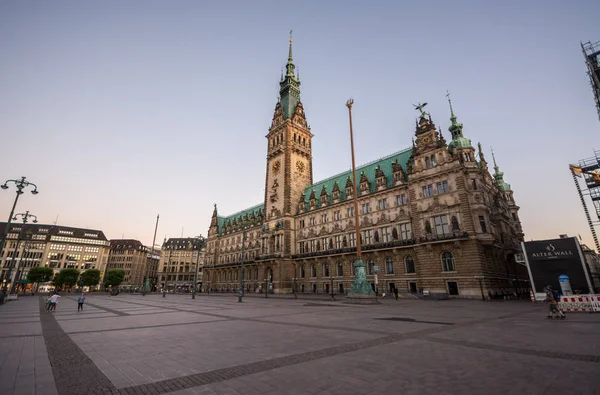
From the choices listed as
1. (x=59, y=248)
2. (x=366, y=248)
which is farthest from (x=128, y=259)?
(x=366, y=248)

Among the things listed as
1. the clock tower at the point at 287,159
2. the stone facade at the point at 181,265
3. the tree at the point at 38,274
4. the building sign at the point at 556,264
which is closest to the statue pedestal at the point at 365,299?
the building sign at the point at 556,264

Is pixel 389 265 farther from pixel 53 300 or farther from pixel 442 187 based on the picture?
pixel 53 300

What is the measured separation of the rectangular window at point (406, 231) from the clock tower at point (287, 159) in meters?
25.7

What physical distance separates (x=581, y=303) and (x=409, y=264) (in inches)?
868

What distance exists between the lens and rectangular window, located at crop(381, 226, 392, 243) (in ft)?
149

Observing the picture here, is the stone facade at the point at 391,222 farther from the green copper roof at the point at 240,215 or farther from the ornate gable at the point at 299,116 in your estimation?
the green copper roof at the point at 240,215

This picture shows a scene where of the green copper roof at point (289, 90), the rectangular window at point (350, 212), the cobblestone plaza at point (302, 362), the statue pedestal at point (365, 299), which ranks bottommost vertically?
the cobblestone plaza at point (302, 362)

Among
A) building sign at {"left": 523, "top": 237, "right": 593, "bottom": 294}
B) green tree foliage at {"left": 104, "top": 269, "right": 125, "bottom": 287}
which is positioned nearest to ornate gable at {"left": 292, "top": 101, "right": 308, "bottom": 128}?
building sign at {"left": 523, "top": 237, "right": 593, "bottom": 294}

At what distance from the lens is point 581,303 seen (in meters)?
20.6

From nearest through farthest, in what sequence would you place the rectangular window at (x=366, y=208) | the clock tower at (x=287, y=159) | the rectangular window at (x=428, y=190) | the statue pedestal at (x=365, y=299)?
the statue pedestal at (x=365, y=299) < the rectangular window at (x=428, y=190) < the rectangular window at (x=366, y=208) < the clock tower at (x=287, y=159)

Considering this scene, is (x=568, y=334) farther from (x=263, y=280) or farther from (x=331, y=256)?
(x=263, y=280)

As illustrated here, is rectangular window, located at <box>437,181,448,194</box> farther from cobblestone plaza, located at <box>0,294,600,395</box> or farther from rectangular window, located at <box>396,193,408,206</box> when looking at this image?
cobblestone plaza, located at <box>0,294,600,395</box>

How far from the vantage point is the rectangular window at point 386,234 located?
4553cm

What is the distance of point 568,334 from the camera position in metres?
10.8
